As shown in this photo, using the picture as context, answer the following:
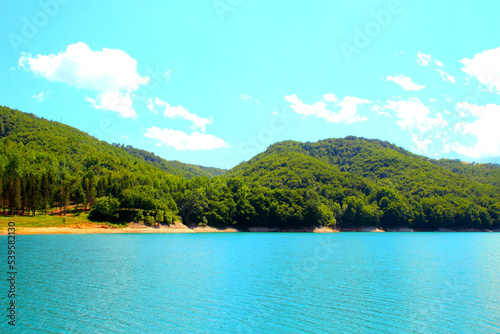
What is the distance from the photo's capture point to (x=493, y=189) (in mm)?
170375

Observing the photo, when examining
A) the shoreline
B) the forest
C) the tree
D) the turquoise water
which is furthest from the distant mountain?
the turquoise water

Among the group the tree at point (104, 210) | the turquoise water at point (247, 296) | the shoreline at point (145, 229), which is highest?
the tree at point (104, 210)

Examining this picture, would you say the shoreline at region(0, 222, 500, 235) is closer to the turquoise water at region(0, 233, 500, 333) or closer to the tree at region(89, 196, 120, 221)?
the tree at region(89, 196, 120, 221)

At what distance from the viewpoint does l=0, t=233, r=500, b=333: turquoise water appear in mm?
17406

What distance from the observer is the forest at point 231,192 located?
8962 centimetres

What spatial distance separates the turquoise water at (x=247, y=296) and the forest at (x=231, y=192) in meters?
53.8

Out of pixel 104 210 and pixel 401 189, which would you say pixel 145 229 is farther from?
pixel 401 189

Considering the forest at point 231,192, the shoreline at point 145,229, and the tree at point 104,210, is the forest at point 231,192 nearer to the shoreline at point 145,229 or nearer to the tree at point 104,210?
the tree at point 104,210

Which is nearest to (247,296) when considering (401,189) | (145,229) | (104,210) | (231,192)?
(145,229)

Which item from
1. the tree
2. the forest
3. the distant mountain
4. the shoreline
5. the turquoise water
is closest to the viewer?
the turquoise water

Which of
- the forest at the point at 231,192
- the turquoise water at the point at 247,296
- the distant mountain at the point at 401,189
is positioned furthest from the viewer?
the distant mountain at the point at 401,189

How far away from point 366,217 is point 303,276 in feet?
342

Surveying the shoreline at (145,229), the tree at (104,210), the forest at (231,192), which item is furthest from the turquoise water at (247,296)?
the forest at (231,192)

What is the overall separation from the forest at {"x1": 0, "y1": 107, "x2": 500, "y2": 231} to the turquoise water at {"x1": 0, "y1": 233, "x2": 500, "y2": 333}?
53.8 m
